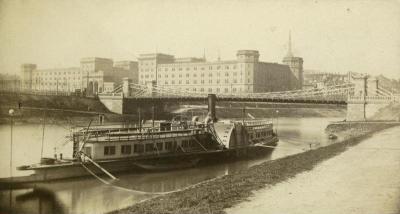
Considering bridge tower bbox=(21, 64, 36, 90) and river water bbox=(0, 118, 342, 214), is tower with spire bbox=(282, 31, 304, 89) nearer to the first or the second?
bridge tower bbox=(21, 64, 36, 90)

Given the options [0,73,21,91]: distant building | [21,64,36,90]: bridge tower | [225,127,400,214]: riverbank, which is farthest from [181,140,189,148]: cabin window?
[0,73,21,91]: distant building

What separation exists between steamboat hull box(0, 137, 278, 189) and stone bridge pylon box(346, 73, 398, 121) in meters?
18.3

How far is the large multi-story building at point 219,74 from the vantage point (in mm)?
85688

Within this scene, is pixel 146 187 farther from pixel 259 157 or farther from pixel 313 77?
pixel 313 77

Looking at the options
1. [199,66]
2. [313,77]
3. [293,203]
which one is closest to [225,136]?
[293,203]

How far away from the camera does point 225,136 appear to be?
2564 centimetres

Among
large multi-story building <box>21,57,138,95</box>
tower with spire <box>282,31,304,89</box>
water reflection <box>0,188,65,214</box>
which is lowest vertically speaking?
water reflection <box>0,188,65,214</box>

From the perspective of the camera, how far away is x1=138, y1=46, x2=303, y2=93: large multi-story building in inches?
3374

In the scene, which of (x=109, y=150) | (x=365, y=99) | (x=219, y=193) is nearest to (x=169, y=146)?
(x=109, y=150)

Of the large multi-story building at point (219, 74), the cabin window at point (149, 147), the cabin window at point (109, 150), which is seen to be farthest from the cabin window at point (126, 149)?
the large multi-story building at point (219, 74)

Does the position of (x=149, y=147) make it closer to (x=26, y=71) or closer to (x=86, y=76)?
(x=26, y=71)

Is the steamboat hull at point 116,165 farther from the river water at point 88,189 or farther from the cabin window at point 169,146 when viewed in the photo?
the cabin window at point 169,146

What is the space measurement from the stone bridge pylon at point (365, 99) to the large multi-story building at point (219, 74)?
4147 cm

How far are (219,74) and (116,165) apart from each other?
70.5 m
